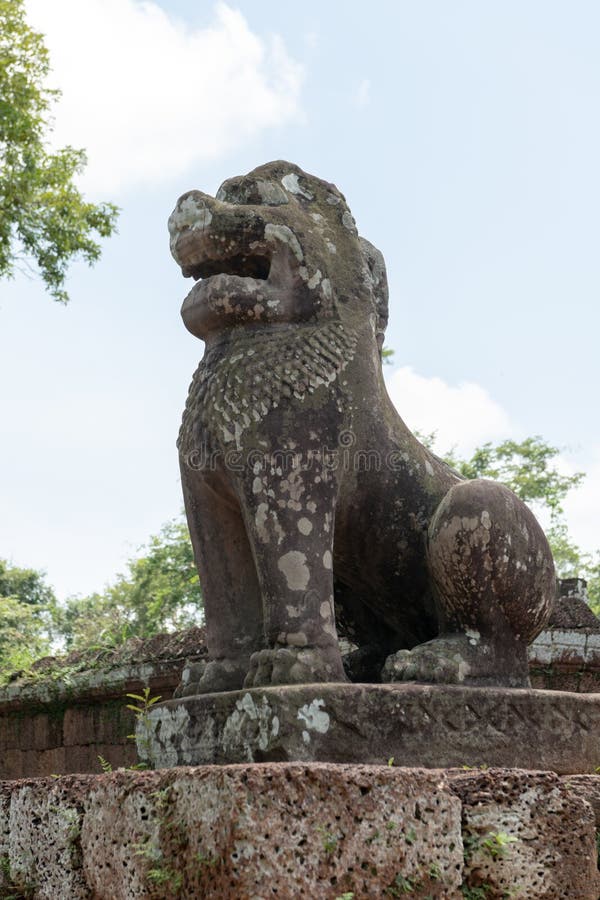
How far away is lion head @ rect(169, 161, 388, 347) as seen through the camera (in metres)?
4.21

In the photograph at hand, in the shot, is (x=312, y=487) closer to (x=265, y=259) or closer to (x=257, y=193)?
(x=265, y=259)

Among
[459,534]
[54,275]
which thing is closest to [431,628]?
[459,534]

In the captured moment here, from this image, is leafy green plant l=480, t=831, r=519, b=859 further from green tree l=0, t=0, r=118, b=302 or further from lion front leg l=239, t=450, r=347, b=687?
green tree l=0, t=0, r=118, b=302

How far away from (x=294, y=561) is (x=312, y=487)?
0.28 metres

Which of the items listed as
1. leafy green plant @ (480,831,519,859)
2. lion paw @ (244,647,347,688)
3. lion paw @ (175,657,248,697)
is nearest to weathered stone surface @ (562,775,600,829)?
leafy green plant @ (480,831,519,859)

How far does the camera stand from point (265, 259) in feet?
14.2

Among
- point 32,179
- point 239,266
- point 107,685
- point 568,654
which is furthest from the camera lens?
point 32,179

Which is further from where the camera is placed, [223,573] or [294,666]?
[223,573]

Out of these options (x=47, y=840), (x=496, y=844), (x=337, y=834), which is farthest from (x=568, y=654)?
(x=337, y=834)

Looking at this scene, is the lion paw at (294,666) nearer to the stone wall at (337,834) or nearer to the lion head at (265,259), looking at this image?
the stone wall at (337,834)

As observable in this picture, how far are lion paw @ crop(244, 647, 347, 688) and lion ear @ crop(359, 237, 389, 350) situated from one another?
57.6 inches

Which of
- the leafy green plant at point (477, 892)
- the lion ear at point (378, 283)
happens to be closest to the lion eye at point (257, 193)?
the lion ear at point (378, 283)

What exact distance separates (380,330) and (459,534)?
1061mm

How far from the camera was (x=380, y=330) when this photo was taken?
4656 millimetres
